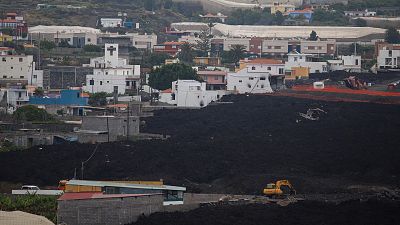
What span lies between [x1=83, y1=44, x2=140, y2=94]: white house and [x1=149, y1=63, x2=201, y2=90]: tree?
646 mm

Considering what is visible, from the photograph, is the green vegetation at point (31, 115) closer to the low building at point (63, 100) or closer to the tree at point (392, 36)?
the low building at point (63, 100)

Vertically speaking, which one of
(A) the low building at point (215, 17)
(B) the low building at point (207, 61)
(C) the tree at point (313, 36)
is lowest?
(B) the low building at point (207, 61)

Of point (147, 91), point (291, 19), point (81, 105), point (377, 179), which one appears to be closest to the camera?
point (377, 179)

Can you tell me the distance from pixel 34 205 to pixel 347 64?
43011 mm

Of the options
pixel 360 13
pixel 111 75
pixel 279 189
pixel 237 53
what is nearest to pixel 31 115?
pixel 111 75

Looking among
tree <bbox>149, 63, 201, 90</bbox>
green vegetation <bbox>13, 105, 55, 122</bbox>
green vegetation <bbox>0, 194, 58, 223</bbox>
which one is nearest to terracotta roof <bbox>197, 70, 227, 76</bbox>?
tree <bbox>149, 63, 201, 90</bbox>

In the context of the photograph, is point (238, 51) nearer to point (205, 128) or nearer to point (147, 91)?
point (147, 91)

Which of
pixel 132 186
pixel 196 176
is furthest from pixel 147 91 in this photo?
pixel 132 186

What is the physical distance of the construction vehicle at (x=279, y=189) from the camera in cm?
3259

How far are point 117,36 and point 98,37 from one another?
0.87 metres

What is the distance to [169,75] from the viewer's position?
61375 millimetres

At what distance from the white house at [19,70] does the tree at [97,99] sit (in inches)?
210

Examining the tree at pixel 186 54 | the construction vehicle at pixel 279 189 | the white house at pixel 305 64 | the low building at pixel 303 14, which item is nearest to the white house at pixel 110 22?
the tree at pixel 186 54

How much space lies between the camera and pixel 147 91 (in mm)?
60906
